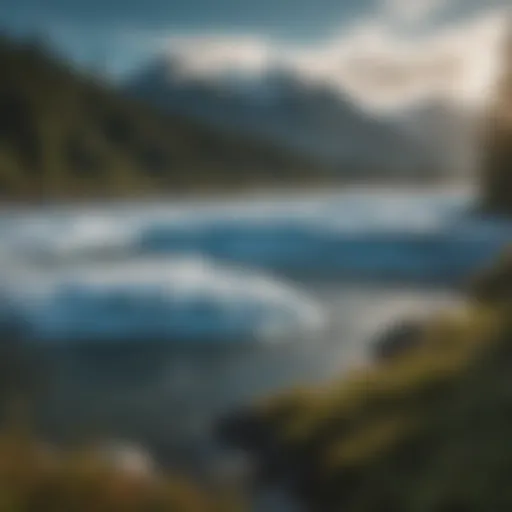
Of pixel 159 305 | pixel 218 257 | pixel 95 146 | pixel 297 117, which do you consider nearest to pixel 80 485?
pixel 159 305

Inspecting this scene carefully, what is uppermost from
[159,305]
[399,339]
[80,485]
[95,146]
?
[95,146]

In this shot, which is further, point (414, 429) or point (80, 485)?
point (414, 429)

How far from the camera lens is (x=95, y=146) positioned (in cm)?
162

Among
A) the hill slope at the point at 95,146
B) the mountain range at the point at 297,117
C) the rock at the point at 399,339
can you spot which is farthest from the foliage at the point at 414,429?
the hill slope at the point at 95,146

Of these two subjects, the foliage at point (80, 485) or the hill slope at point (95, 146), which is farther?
the hill slope at point (95, 146)

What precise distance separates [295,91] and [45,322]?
66 centimetres

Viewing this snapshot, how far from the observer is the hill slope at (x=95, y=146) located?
1579 millimetres

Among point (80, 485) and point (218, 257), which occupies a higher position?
point (218, 257)

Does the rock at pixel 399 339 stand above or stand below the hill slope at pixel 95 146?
below

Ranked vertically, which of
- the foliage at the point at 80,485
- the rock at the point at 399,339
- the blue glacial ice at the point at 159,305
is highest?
the blue glacial ice at the point at 159,305

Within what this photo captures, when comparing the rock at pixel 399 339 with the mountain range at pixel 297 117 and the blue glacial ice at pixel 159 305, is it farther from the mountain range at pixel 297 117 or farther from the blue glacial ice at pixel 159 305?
the mountain range at pixel 297 117

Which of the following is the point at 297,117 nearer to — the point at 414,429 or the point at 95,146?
the point at 95,146

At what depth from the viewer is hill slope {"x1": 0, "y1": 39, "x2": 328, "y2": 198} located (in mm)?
1579

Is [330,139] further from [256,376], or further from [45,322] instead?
[45,322]
